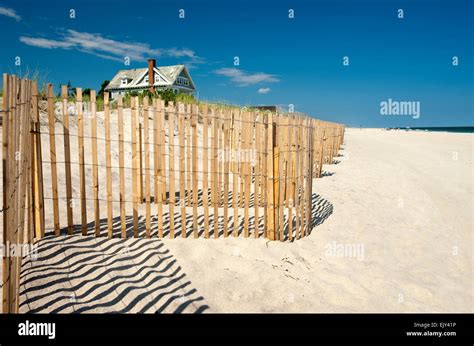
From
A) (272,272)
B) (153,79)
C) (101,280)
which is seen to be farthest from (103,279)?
(153,79)

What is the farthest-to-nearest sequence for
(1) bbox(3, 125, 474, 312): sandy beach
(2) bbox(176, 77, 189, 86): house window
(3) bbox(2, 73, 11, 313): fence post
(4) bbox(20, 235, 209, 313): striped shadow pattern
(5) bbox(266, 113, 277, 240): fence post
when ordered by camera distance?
(2) bbox(176, 77, 189, 86): house window → (5) bbox(266, 113, 277, 240): fence post → (1) bbox(3, 125, 474, 312): sandy beach → (4) bbox(20, 235, 209, 313): striped shadow pattern → (3) bbox(2, 73, 11, 313): fence post

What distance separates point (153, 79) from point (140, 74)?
4.06m

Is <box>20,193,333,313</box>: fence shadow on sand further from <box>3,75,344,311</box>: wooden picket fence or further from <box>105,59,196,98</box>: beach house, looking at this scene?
<box>105,59,196,98</box>: beach house

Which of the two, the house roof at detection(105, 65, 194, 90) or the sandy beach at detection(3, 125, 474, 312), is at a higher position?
the house roof at detection(105, 65, 194, 90)

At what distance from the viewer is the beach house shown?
3634 centimetres

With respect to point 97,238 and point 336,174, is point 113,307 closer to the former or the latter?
point 97,238

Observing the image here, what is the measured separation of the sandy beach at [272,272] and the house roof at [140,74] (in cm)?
3371

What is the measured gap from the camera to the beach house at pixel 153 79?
1431 inches

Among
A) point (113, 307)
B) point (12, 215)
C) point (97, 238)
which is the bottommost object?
point (113, 307)

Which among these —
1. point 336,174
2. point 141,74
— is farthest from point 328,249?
point 141,74

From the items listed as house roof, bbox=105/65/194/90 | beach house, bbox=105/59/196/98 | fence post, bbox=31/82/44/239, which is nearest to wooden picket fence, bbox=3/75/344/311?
fence post, bbox=31/82/44/239
